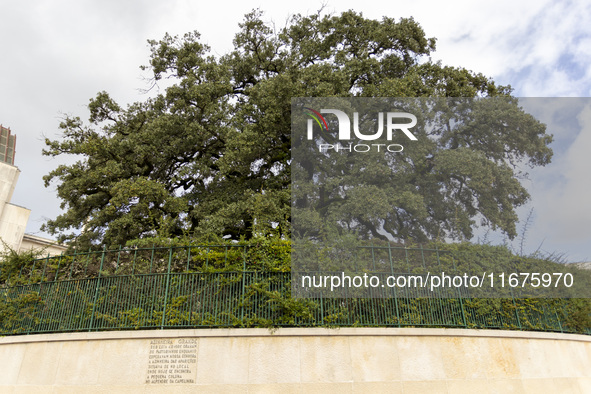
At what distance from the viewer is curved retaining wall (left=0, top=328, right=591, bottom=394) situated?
12.1 m

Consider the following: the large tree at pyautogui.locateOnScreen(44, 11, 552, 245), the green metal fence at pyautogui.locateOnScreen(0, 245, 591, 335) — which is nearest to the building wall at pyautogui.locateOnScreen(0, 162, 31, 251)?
the large tree at pyautogui.locateOnScreen(44, 11, 552, 245)

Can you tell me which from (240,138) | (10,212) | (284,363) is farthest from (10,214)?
(284,363)

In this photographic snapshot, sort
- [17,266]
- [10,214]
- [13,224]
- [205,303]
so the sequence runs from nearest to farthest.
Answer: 1. [205,303]
2. [17,266]
3. [10,214]
4. [13,224]

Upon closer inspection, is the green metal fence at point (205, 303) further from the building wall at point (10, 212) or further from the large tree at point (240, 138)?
the building wall at point (10, 212)

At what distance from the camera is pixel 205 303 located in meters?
13.3

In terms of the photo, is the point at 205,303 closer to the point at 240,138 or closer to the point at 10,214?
the point at 240,138

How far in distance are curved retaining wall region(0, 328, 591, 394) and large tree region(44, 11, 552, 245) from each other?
16.6ft

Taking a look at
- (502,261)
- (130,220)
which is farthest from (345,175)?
(130,220)

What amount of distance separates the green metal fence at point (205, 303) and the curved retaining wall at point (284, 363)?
46cm

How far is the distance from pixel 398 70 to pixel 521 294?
511 inches

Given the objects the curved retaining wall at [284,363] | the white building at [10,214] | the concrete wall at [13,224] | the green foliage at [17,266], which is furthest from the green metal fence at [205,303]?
the concrete wall at [13,224]

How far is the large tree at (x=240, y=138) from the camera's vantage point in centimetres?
1820

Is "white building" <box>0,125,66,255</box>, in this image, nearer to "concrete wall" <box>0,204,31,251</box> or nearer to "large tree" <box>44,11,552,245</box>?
"concrete wall" <box>0,204,31,251</box>

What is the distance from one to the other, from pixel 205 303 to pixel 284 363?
3238 millimetres
